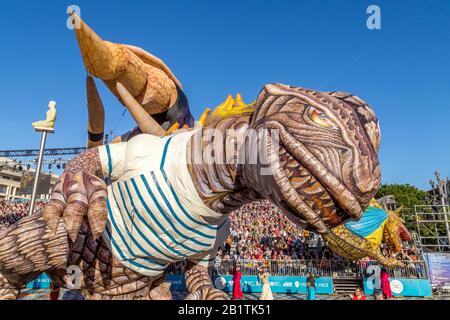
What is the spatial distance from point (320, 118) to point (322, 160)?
25 centimetres

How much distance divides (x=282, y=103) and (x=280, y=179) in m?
0.50

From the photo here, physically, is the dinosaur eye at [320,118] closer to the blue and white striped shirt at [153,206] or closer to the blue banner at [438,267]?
the blue and white striped shirt at [153,206]

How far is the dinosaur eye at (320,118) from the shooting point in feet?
6.29

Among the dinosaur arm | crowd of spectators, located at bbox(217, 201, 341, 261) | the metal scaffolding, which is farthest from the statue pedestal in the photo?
the metal scaffolding

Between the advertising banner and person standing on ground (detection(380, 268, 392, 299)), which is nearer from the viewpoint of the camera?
person standing on ground (detection(380, 268, 392, 299))

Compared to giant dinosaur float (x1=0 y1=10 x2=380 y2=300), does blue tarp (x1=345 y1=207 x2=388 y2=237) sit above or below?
above

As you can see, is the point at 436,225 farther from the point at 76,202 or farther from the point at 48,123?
the point at 76,202

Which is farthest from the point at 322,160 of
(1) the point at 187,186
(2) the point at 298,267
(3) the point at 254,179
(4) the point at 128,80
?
(2) the point at 298,267

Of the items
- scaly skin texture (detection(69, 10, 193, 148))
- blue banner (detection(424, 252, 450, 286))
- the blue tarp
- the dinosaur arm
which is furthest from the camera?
blue banner (detection(424, 252, 450, 286))

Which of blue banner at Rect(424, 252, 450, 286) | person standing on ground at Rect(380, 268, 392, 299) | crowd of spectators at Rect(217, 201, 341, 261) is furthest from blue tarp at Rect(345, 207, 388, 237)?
Answer: crowd of spectators at Rect(217, 201, 341, 261)

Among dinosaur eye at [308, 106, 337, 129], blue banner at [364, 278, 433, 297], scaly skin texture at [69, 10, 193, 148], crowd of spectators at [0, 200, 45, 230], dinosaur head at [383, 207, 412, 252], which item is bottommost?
blue banner at [364, 278, 433, 297]

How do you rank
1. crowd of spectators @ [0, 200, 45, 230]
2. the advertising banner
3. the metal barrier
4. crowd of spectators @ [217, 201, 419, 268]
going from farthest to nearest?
crowd of spectators @ [0, 200, 45, 230], crowd of spectators @ [217, 201, 419, 268], the metal barrier, the advertising banner

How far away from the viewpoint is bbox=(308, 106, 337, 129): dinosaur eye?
192 cm

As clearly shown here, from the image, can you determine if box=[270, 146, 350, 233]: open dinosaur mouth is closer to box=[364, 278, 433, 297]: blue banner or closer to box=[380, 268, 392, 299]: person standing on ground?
box=[380, 268, 392, 299]: person standing on ground
